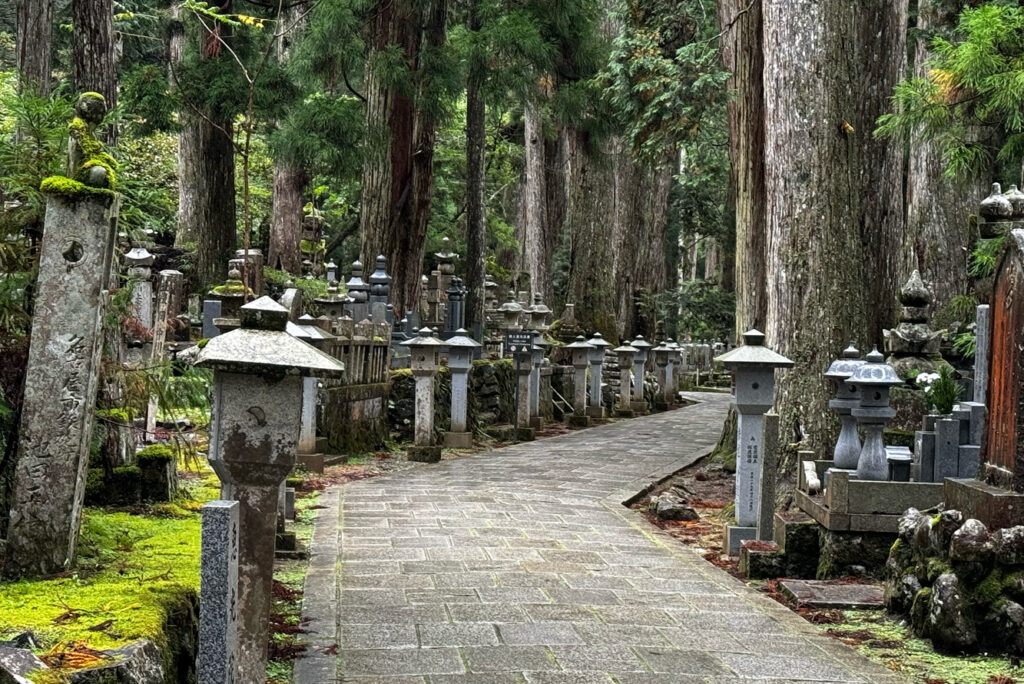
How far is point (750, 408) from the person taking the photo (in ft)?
26.6

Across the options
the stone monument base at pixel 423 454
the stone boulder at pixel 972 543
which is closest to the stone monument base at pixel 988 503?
the stone boulder at pixel 972 543

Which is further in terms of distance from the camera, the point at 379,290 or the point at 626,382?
the point at 626,382

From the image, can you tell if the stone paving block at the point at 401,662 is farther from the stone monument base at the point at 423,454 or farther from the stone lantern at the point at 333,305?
the stone lantern at the point at 333,305

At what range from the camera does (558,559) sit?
7.73 metres

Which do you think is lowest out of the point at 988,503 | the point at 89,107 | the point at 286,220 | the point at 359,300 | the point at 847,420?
the point at 988,503

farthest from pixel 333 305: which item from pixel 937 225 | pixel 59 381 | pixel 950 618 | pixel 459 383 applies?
pixel 937 225

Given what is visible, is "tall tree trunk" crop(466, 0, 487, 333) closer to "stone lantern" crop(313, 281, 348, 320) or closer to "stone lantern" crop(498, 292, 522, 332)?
"stone lantern" crop(498, 292, 522, 332)

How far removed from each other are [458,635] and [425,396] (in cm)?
832

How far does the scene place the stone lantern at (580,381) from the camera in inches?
755

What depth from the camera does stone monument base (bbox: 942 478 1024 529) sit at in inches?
220

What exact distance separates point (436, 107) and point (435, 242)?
11.3 m

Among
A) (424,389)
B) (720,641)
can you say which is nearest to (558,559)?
(720,641)

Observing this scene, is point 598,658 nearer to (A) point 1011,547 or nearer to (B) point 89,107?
(A) point 1011,547

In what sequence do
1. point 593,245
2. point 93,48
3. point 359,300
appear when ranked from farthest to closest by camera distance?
point 593,245 < point 359,300 < point 93,48
